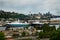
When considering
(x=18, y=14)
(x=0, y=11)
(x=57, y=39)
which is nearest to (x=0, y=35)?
(x=57, y=39)

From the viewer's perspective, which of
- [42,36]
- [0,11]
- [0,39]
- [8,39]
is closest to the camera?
[0,39]

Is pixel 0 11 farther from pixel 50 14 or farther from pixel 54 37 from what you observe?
pixel 54 37

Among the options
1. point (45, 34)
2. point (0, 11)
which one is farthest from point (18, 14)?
point (45, 34)

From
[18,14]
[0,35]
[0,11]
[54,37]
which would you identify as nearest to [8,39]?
[0,35]

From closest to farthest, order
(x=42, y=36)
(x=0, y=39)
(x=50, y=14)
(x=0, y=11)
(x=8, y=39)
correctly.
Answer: (x=0, y=39), (x=8, y=39), (x=42, y=36), (x=0, y=11), (x=50, y=14)

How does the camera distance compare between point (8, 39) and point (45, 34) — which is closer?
point (8, 39)

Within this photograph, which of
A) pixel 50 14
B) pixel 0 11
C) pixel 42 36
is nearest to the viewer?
pixel 42 36

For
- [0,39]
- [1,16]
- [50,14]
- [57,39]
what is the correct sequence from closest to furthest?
[57,39], [0,39], [1,16], [50,14]

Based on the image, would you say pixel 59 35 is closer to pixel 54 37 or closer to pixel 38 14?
pixel 54 37

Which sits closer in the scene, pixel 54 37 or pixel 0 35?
pixel 54 37

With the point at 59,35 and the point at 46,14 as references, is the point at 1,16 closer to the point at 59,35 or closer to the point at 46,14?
the point at 46,14
